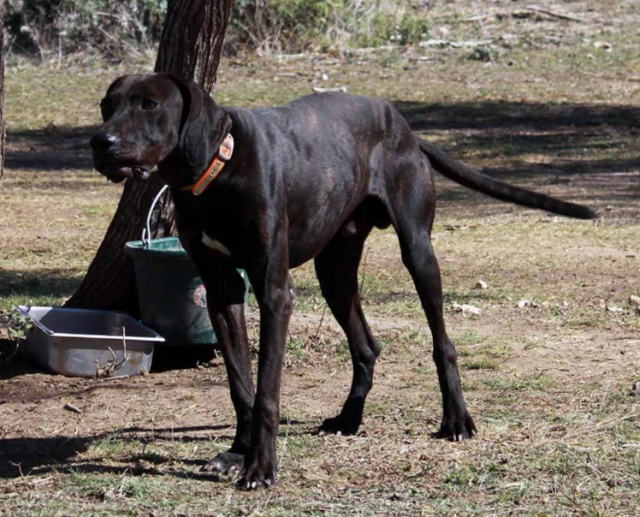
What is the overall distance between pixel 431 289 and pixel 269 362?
1.12 metres

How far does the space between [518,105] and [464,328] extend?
10850 millimetres

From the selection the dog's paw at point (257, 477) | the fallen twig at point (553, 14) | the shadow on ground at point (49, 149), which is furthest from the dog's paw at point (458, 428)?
the fallen twig at point (553, 14)

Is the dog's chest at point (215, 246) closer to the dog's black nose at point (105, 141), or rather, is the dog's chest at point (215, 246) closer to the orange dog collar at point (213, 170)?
the orange dog collar at point (213, 170)

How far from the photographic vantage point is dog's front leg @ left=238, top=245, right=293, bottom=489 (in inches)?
184

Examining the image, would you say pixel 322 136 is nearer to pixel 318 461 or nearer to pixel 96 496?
pixel 318 461

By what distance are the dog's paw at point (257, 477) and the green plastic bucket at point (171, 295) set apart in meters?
2.20

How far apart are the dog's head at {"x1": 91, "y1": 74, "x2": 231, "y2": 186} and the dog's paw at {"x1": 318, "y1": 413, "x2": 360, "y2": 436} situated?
63.4 inches

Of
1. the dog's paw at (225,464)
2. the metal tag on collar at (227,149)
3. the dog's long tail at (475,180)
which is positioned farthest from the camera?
the dog's long tail at (475,180)

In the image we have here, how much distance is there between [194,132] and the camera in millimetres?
4492

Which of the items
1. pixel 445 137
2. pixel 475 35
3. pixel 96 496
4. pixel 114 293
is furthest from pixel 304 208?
pixel 475 35

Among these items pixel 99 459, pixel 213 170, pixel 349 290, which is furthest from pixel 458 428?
pixel 213 170

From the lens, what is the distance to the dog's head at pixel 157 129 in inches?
169

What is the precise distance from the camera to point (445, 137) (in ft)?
52.9

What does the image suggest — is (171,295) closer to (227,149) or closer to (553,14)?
(227,149)
